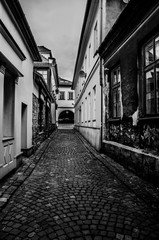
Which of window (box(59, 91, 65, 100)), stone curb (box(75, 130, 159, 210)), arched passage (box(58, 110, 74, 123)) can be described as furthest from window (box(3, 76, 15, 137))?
window (box(59, 91, 65, 100))

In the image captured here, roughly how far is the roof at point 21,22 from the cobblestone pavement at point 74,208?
437 centimetres

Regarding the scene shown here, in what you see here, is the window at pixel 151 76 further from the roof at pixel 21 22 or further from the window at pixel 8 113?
the window at pixel 8 113

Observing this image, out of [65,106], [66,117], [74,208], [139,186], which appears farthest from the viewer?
[66,117]

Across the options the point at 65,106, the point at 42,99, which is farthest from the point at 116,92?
the point at 65,106

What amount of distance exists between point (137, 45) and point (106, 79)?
2874mm

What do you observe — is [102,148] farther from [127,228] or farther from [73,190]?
[127,228]

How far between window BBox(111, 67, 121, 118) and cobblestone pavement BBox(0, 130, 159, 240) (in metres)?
2.89

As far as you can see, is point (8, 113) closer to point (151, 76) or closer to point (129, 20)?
point (151, 76)

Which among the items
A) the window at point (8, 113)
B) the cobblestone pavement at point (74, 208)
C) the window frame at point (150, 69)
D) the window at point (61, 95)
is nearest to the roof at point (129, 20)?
the window frame at point (150, 69)

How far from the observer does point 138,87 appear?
5.16 meters

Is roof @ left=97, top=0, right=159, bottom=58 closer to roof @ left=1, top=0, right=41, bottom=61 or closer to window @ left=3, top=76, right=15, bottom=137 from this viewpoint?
roof @ left=1, top=0, right=41, bottom=61

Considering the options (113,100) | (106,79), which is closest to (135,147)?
(113,100)

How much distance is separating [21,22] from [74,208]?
5.36 metres

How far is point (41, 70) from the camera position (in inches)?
674
